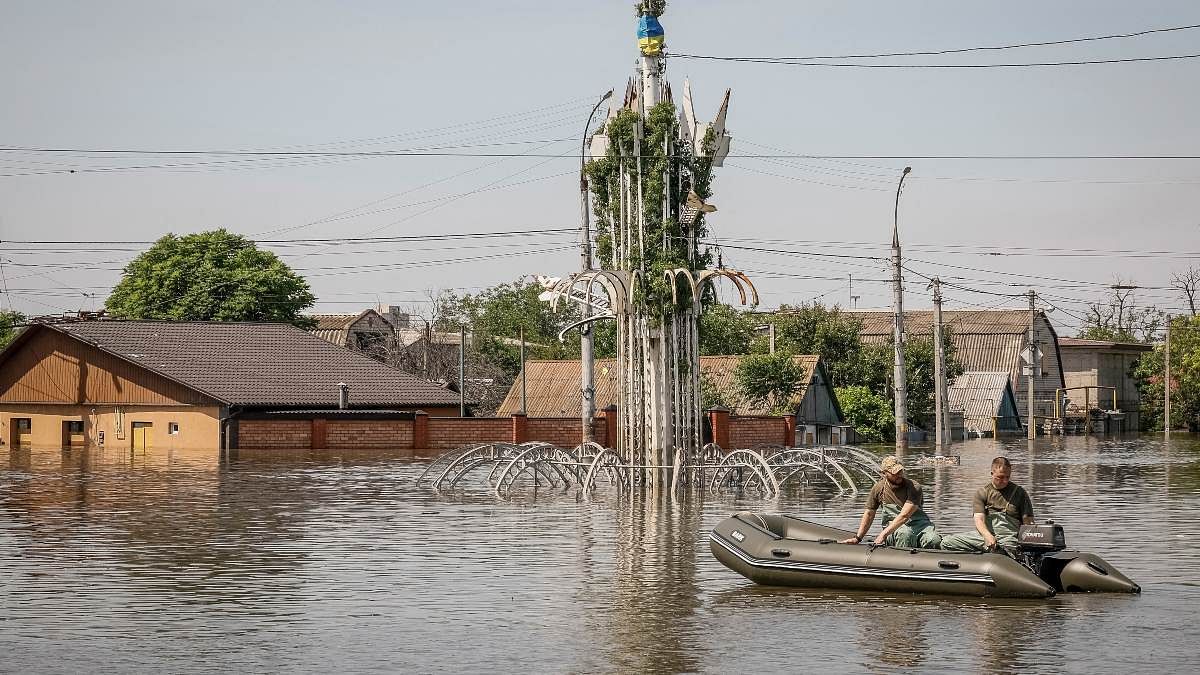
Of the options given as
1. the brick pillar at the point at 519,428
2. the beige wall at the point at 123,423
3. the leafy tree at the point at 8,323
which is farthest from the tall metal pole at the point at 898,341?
the leafy tree at the point at 8,323

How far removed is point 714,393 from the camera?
60.4 metres

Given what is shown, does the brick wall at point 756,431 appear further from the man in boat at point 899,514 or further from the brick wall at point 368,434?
the man in boat at point 899,514

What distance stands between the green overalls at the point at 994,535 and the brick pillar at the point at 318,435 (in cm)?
3916

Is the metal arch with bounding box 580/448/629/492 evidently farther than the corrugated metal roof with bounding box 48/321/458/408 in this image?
No

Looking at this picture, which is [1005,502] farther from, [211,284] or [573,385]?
[211,284]

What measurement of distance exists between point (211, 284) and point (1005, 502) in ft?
195

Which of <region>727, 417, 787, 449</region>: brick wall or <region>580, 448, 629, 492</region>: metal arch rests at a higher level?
<region>727, 417, 787, 449</region>: brick wall

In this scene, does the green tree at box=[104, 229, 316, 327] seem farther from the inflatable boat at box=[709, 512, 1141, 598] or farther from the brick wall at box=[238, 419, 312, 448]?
the inflatable boat at box=[709, 512, 1141, 598]

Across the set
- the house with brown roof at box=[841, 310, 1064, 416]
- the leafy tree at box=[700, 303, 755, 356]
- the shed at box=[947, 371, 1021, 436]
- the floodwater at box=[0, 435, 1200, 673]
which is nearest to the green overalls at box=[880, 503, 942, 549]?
the floodwater at box=[0, 435, 1200, 673]

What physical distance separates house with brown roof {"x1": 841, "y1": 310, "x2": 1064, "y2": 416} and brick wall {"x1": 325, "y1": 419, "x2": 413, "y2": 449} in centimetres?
3741

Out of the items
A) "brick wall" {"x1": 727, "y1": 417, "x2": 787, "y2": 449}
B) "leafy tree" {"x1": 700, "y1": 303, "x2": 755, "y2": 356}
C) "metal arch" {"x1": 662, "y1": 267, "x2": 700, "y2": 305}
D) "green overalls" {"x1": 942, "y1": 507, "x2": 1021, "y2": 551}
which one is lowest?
"green overalls" {"x1": 942, "y1": 507, "x2": 1021, "y2": 551}

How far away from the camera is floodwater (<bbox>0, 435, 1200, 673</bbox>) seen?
1330cm

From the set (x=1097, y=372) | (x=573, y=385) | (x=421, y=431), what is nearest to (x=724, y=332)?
(x=573, y=385)

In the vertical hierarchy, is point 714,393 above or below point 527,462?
above
